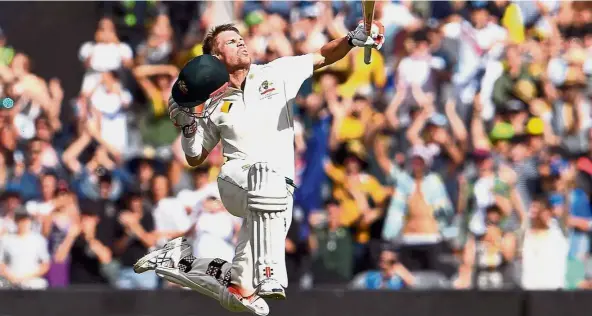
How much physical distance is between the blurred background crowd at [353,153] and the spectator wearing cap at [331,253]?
15 mm

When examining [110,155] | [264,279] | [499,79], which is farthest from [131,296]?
[499,79]

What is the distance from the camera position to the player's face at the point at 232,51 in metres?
9.71

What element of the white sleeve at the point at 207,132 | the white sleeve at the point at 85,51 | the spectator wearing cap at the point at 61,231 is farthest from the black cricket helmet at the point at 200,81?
the white sleeve at the point at 85,51

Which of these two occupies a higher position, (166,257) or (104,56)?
(104,56)

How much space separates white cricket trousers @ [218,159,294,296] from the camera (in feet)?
31.6

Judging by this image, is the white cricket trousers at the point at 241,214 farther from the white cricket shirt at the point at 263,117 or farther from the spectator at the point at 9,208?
the spectator at the point at 9,208

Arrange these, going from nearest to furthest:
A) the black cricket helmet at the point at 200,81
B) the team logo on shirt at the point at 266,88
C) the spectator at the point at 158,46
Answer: the black cricket helmet at the point at 200,81
the team logo on shirt at the point at 266,88
the spectator at the point at 158,46

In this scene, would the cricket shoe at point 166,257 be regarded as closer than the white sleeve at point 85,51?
Yes

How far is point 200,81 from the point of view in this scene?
902 centimetres

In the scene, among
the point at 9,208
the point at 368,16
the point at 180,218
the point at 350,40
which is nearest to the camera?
the point at 368,16

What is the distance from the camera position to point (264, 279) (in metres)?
9.49

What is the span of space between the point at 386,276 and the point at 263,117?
359cm

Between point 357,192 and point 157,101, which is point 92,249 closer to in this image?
point 157,101

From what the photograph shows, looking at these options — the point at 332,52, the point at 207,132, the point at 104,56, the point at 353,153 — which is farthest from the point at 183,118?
the point at 104,56
